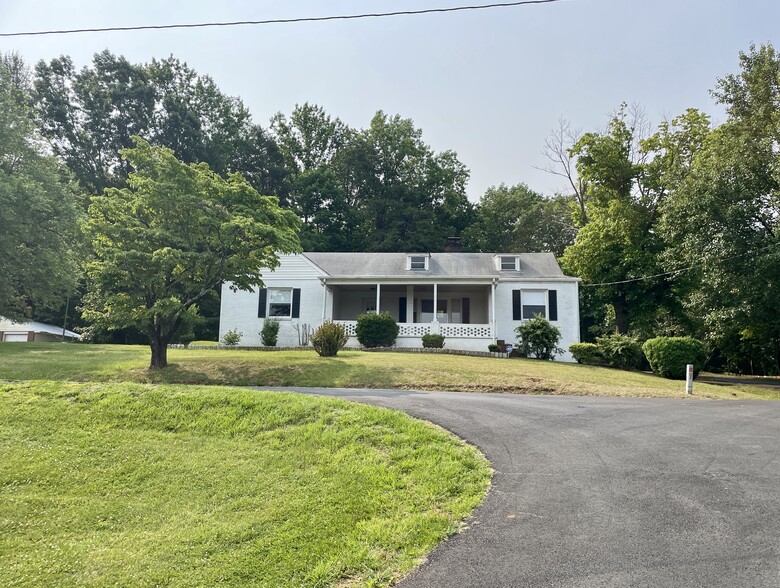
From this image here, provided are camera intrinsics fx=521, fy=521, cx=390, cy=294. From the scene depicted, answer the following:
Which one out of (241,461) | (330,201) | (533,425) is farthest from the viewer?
(330,201)

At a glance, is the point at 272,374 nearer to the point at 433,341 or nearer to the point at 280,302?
the point at 433,341

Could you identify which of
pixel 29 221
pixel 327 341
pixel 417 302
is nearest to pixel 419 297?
pixel 417 302

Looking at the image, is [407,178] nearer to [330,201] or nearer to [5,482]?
[330,201]

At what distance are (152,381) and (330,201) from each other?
31.9 meters

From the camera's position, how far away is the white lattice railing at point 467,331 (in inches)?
889

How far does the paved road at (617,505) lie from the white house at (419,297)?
1482 centimetres

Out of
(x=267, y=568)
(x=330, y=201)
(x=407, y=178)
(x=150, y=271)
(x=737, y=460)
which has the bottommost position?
(x=267, y=568)

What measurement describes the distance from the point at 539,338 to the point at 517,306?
3034 mm

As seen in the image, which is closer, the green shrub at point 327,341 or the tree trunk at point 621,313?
the green shrub at point 327,341

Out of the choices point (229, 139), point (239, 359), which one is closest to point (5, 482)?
point (239, 359)

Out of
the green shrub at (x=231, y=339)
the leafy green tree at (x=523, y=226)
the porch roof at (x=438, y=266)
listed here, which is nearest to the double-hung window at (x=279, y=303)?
the green shrub at (x=231, y=339)

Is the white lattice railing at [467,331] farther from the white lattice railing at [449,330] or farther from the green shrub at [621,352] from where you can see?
the green shrub at [621,352]

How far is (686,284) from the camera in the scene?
2564 cm

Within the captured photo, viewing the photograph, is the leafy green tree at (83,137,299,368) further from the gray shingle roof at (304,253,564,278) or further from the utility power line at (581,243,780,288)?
the utility power line at (581,243,780,288)
